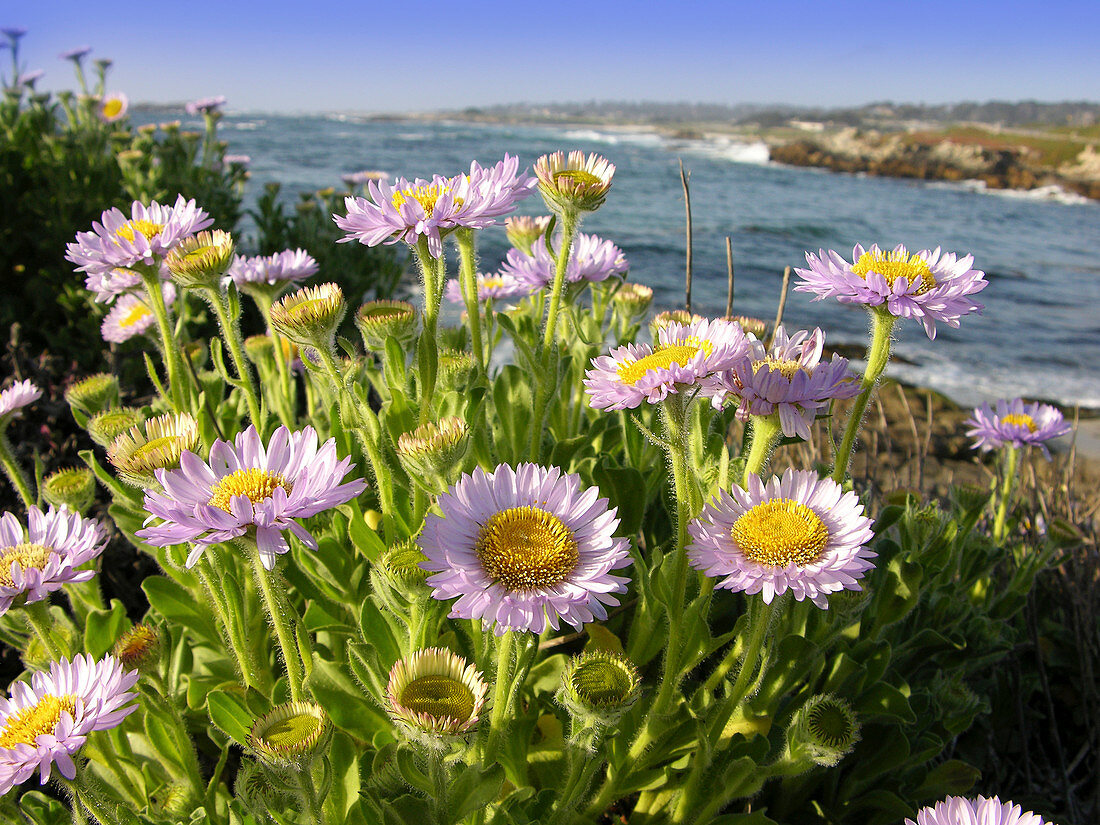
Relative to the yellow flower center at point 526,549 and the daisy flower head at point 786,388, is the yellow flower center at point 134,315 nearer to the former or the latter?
the yellow flower center at point 526,549

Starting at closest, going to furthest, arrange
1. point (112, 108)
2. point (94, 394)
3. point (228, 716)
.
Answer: point (228, 716), point (94, 394), point (112, 108)

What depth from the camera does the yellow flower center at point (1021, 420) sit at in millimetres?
2850

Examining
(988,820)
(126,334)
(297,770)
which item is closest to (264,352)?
(126,334)

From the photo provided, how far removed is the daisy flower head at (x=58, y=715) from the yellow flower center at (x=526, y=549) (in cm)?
66

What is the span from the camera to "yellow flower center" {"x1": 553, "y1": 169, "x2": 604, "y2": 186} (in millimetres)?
1758

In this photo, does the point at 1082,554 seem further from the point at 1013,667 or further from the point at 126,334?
the point at 126,334

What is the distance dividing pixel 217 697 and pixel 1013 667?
2.85 m

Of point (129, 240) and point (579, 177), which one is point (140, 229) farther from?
point (579, 177)

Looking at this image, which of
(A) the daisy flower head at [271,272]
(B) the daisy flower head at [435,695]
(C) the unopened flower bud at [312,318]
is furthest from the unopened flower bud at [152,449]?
(A) the daisy flower head at [271,272]

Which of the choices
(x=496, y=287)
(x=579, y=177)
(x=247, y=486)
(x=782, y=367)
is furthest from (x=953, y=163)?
(x=247, y=486)

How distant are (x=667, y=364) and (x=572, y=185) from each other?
23.6 inches

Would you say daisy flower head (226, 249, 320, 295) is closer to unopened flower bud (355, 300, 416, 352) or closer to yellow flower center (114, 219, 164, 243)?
yellow flower center (114, 219, 164, 243)

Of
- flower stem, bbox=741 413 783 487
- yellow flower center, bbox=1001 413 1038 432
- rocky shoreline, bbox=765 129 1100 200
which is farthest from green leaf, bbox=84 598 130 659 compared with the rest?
rocky shoreline, bbox=765 129 1100 200

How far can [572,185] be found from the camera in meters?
1.75
